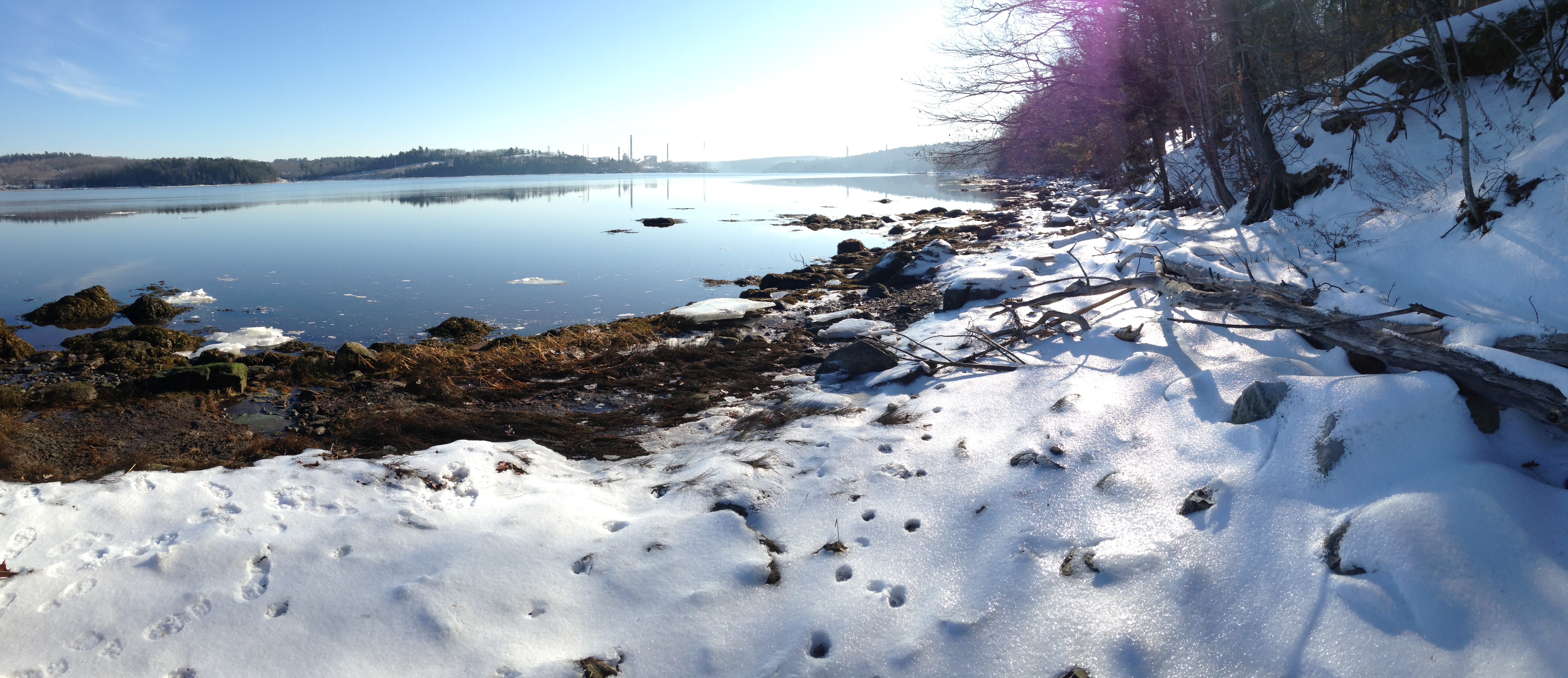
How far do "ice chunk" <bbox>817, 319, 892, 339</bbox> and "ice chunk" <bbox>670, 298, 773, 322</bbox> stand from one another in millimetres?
2083

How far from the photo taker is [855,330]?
10023 mm

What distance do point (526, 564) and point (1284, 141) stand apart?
571 inches

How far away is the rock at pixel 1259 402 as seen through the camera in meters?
3.98

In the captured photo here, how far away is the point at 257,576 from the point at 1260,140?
13977mm

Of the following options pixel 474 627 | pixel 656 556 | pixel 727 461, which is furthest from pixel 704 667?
pixel 727 461

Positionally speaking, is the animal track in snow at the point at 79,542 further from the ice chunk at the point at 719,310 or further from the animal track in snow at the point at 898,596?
the ice chunk at the point at 719,310

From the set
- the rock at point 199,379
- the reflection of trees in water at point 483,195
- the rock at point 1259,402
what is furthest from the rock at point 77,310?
the reflection of trees in water at point 483,195

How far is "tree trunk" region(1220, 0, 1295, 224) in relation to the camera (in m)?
10.9

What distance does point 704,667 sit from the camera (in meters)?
2.82

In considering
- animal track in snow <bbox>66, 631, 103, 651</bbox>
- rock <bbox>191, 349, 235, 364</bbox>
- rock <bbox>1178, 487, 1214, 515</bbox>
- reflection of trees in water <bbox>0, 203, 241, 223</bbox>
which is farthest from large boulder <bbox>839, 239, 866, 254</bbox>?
reflection of trees in water <bbox>0, 203, 241, 223</bbox>

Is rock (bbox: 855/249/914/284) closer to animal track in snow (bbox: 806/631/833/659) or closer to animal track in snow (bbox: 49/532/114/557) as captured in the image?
animal track in snow (bbox: 806/631/833/659)

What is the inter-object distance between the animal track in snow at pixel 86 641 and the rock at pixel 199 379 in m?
6.58

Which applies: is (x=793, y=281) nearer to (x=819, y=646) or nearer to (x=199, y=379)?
(x=199, y=379)

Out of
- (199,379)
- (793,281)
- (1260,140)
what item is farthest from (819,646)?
(793,281)
